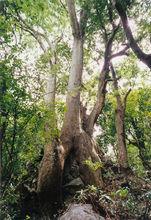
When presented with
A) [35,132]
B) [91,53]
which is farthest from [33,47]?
[35,132]

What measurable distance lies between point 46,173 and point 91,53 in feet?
27.5

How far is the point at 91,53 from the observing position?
1611 centimetres

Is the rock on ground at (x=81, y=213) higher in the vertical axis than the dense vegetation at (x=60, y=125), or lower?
lower

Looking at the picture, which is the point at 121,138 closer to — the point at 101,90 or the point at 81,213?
the point at 101,90

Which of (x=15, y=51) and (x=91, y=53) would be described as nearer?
(x=15, y=51)

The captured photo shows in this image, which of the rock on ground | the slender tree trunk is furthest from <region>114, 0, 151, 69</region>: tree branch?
the slender tree trunk

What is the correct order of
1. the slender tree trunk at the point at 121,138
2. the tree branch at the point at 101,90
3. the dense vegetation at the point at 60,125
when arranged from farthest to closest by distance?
1. the slender tree trunk at the point at 121,138
2. the tree branch at the point at 101,90
3. the dense vegetation at the point at 60,125

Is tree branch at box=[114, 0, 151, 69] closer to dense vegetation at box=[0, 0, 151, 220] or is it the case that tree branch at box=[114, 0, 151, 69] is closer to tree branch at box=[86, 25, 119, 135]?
dense vegetation at box=[0, 0, 151, 220]

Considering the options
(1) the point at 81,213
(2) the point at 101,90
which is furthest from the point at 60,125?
(1) the point at 81,213

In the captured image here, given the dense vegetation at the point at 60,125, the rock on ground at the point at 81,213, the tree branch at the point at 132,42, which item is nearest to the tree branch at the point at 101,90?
the dense vegetation at the point at 60,125

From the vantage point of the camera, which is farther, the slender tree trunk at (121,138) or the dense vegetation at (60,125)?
the slender tree trunk at (121,138)

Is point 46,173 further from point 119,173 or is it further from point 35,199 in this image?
point 119,173

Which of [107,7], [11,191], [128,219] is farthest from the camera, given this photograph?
[107,7]

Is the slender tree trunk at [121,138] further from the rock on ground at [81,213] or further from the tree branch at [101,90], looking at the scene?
the rock on ground at [81,213]
